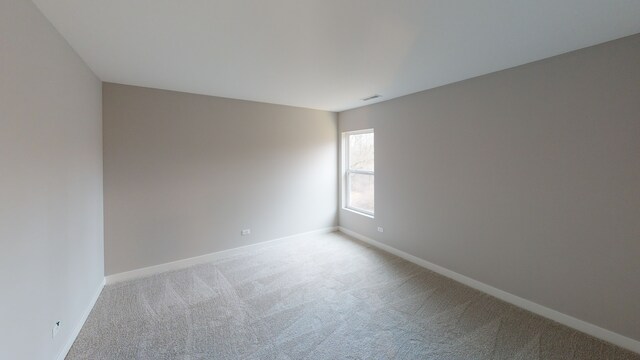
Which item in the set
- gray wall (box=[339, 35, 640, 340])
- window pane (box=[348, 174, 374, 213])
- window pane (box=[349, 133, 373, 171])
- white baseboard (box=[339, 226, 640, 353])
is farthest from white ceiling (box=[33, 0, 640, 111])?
white baseboard (box=[339, 226, 640, 353])

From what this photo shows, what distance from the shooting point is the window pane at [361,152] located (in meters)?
4.66

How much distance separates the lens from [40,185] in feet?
5.50

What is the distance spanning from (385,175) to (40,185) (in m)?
3.82

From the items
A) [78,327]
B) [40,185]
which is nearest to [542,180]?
[40,185]

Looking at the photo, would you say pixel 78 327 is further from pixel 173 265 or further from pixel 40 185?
pixel 40 185

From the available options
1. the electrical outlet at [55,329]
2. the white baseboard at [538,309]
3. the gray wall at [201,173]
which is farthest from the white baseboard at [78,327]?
the white baseboard at [538,309]

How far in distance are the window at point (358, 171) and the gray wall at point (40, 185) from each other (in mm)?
3840

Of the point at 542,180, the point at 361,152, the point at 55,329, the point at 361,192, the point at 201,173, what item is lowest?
the point at 55,329

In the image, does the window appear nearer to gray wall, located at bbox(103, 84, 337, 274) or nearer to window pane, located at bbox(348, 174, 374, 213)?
window pane, located at bbox(348, 174, 374, 213)

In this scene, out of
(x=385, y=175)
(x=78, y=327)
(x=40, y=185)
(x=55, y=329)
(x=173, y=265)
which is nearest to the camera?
(x=40, y=185)

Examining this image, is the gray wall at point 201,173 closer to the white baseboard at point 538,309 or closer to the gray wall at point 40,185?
the gray wall at point 40,185

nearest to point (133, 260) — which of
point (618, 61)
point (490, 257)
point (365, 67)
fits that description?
point (365, 67)

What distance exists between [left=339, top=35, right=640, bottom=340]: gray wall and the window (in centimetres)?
104

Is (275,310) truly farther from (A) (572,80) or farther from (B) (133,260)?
(A) (572,80)
